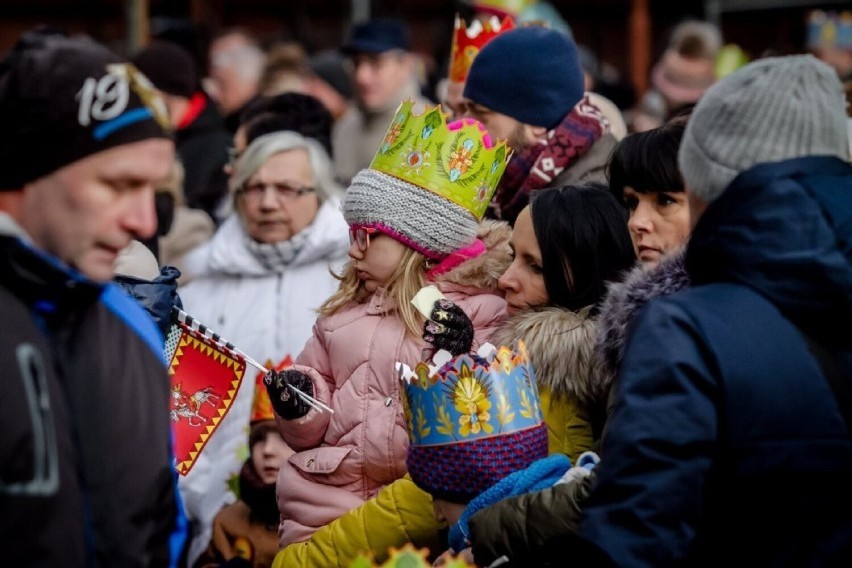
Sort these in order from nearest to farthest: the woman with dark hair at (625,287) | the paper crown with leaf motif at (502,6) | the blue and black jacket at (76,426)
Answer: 1. the blue and black jacket at (76,426)
2. the woman with dark hair at (625,287)
3. the paper crown with leaf motif at (502,6)

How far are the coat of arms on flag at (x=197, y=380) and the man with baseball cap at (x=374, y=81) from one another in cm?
485

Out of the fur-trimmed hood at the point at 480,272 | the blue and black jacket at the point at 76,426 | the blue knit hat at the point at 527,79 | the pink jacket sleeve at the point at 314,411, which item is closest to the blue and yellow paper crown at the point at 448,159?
the fur-trimmed hood at the point at 480,272

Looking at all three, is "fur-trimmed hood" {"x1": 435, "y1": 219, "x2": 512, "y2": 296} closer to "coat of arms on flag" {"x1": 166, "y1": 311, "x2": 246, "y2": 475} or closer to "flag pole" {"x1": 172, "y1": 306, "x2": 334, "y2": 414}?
"flag pole" {"x1": 172, "y1": 306, "x2": 334, "y2": 414}

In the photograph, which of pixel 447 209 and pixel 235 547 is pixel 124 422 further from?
pixel 235 547

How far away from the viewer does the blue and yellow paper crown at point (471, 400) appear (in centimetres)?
379

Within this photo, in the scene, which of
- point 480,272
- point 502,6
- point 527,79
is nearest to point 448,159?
point 480,272

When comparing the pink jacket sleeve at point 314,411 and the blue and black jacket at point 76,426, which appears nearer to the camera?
the blue and black jacket at point 76,426

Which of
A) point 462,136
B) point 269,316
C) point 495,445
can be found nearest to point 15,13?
point 269,316

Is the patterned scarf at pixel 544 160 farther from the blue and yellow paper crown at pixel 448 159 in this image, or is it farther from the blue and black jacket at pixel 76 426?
the blue and black jacket at pixel 76 426

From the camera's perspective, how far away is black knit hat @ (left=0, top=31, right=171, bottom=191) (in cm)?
276

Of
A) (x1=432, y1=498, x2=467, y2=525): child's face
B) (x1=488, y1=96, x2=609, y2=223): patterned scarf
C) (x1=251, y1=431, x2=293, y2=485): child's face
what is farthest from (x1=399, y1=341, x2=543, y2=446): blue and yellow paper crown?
(x1=251, y1=431, x2=293, y2=485): child's face

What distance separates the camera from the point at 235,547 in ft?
18.7

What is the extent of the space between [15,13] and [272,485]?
10972 millimetres

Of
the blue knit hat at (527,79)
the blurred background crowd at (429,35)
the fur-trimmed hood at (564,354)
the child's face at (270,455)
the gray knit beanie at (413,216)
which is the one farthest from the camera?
the blurred background crowd at (429,35)
